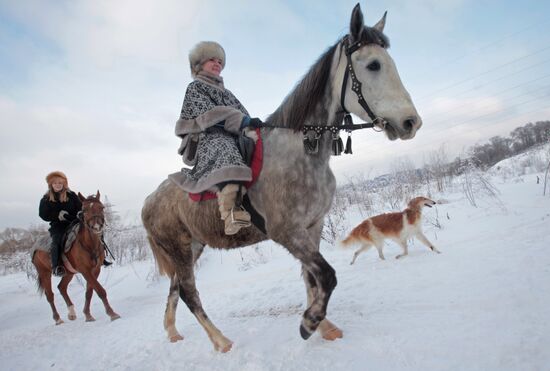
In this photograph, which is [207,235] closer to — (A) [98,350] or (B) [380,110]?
(B) [380,110]

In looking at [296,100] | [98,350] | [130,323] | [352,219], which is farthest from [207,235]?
[352,219]

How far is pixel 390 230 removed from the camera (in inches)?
227

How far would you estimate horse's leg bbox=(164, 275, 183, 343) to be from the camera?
11.4 feet

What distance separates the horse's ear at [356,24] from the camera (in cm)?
221

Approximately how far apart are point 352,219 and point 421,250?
5.39m

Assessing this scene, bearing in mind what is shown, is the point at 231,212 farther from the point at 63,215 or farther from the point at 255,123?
the point at 63,215

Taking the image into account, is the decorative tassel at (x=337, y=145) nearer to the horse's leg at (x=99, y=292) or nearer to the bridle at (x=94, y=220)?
the horse's leg at (x=99, y=292)

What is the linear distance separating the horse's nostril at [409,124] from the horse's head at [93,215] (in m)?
6.08

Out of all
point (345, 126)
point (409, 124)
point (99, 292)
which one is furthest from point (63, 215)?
point (409, 124)

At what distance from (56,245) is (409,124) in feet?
23.7

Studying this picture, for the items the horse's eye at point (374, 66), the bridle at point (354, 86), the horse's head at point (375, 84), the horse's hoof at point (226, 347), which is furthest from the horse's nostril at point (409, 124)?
the horse's hoof at point (226, 347)

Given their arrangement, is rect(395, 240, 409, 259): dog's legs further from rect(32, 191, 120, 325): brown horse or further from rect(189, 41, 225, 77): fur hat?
rect(32, 191, 120, 325): brown horse

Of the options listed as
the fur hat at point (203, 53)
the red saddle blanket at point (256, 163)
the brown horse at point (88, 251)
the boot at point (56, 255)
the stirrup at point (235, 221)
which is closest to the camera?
the stirrup at point (235, 221)

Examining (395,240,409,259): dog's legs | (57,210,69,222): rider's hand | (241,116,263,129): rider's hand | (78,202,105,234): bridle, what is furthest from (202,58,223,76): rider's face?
(57,210,69,222): rider's hand
